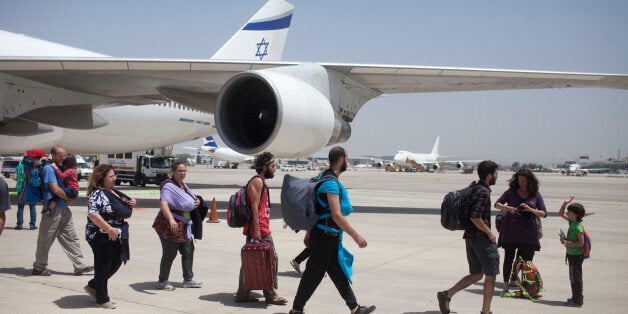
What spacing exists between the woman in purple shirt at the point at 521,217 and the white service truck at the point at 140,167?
23.2 m

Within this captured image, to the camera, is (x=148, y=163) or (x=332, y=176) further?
(x=148, y=163)

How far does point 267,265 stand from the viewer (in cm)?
552

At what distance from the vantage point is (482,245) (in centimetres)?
525

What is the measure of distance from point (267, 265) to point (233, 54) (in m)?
18.5

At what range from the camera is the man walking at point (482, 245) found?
5.17 metres

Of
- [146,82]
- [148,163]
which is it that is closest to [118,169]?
[148,163]

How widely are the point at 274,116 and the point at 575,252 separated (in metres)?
7.88

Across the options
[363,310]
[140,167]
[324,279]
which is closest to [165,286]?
[324,279]

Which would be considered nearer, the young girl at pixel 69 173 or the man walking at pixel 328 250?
the man walking at pixel 328 250

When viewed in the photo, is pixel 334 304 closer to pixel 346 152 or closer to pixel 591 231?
pixel 346 152

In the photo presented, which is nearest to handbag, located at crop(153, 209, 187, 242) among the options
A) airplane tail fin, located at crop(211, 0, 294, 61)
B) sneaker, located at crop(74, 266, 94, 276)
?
sneaker, located at crop(74, 266, 94, 276)

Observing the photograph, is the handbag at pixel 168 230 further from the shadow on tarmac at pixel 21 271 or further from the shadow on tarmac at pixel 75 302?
the shadow on tarmac at pixel 21 271

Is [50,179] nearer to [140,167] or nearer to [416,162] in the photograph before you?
[140,167]

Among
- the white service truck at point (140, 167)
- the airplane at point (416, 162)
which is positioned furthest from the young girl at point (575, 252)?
the airplane at point (416, 162)
